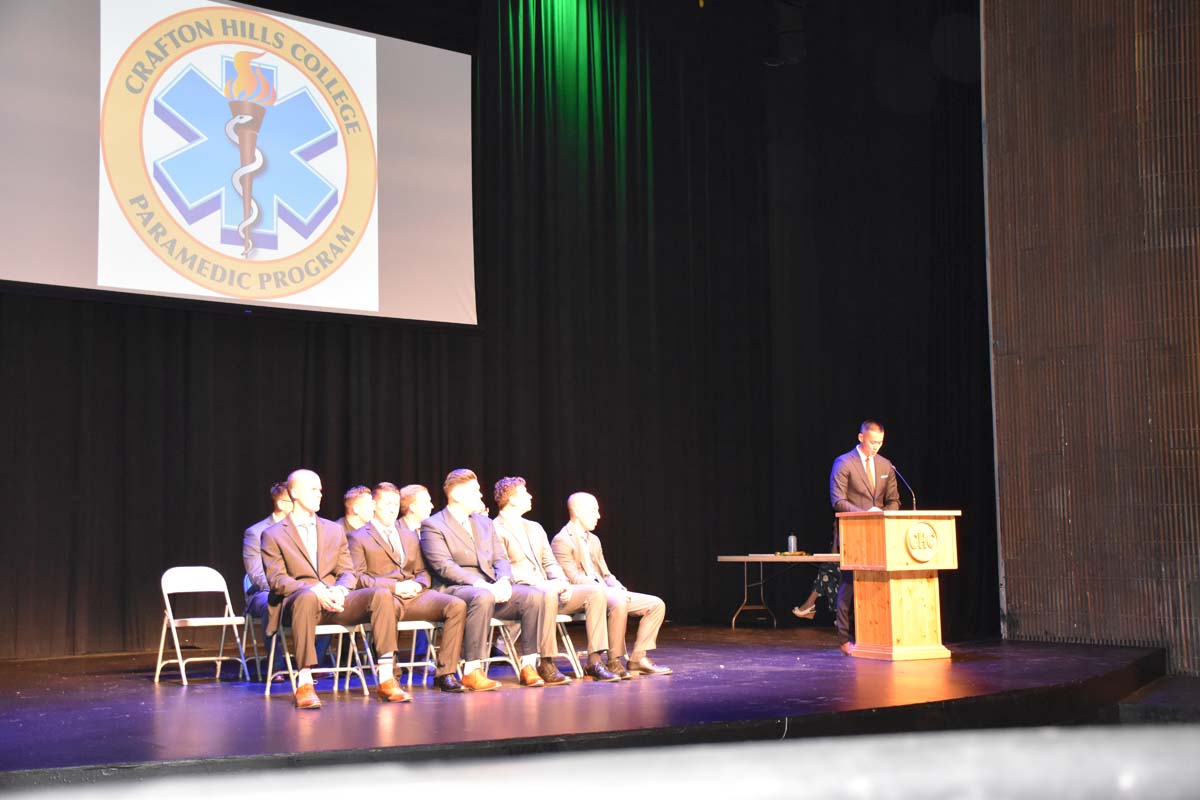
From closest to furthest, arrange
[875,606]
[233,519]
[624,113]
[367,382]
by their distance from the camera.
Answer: [875,606]
[233,519]
[367,382]
[624,113]

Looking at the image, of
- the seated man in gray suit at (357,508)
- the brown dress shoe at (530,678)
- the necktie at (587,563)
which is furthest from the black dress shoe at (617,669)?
the seated man in gray suit at (357,508)

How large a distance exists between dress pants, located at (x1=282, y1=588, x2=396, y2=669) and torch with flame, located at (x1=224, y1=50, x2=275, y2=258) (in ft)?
9.41

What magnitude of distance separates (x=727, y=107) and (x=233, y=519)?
5.77 metres

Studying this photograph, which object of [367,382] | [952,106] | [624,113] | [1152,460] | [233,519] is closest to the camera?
[1152,460]

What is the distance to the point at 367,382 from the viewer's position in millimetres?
8586

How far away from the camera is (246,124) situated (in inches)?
299

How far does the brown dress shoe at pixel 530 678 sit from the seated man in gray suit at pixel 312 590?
25.9 inches

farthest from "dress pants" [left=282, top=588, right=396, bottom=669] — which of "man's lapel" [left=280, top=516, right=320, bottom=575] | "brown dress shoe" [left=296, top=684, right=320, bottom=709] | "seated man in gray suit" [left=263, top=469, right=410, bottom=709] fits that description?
"man's lapel" [left=280, top=516, right=320, bottom=575]

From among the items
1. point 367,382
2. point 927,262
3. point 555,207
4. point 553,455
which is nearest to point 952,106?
point 927,262

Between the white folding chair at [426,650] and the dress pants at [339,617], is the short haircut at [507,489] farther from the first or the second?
the dress pants at [339,617]

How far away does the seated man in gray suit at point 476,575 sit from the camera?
5719 mm

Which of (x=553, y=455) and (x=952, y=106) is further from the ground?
(x=952, y=106)

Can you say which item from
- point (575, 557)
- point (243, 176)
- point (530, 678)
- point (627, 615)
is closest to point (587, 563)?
point (575, 557)

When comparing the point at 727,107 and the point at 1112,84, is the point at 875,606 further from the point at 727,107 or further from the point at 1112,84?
the point at 727,107
